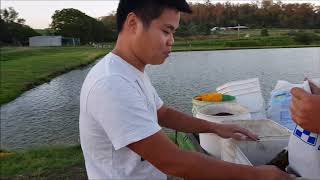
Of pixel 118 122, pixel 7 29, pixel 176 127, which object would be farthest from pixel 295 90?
pixel 7 29

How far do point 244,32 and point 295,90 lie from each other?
91867mm

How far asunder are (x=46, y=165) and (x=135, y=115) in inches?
226

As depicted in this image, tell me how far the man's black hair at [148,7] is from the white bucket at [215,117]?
114 cm

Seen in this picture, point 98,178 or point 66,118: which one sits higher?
point 98,178

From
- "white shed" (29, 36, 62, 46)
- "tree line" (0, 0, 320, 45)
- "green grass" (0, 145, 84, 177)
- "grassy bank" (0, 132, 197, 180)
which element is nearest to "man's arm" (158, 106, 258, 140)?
"grassy bank" (0, 132, 197, 180)

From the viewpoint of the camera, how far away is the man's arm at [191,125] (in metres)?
2.35

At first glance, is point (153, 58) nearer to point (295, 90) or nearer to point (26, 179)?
point (295, 90)

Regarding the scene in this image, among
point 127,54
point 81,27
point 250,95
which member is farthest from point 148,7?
point 81,27

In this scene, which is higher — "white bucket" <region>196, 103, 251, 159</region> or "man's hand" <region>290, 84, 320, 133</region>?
"man's hand" <region>290, 84, 320, 133</region>

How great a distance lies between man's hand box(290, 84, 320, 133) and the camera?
1567 millimetres

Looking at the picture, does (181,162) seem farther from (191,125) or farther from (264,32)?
(264,32)

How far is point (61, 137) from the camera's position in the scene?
1062cm

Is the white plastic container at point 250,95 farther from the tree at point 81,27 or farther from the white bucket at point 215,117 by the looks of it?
the tree at point 81,27

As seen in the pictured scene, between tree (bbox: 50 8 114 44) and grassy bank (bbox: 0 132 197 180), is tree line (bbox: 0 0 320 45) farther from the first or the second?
grassy bank (bbox: 0 132 197 180)
